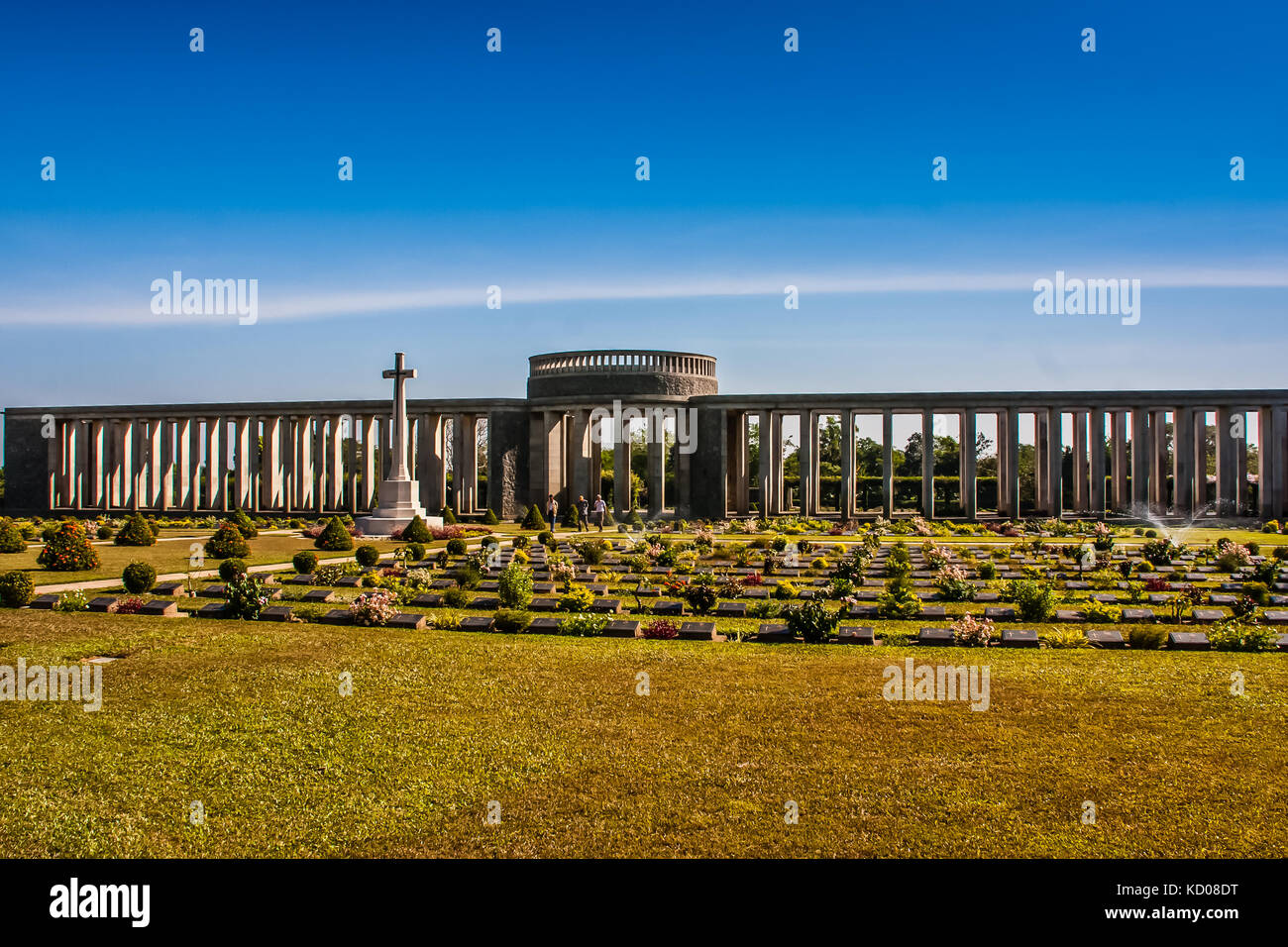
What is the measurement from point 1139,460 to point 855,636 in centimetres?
3885

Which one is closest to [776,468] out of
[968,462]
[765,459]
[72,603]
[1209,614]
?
[765,459]

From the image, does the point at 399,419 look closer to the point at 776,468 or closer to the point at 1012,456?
the point at 776,468

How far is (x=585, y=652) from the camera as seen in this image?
1464 cm

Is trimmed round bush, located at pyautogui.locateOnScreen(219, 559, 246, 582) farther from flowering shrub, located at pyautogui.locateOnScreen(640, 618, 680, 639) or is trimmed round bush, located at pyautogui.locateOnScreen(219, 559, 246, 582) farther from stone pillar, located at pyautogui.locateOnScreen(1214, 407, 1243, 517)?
stone pillar, located at pyautogui.locateOnScreen(1214, 407, 1243, 517)

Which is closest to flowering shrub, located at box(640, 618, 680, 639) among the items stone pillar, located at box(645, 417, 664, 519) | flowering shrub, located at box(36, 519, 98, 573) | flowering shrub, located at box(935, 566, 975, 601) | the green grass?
the green grass

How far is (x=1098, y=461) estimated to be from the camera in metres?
48.1

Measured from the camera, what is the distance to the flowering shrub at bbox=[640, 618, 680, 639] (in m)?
16.3

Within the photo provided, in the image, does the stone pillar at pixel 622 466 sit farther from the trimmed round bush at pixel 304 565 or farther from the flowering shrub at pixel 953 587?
the flowering shrub at pixel 953 587

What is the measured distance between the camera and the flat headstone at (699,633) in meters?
16.2

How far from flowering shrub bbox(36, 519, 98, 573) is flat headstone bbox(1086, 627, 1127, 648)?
81.6ft

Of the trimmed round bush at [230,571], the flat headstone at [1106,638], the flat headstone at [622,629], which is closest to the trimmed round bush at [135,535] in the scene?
the trimmed round bush at [230,571]

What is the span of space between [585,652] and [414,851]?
774cm

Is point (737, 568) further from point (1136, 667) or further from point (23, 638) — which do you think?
point (23, 638)
